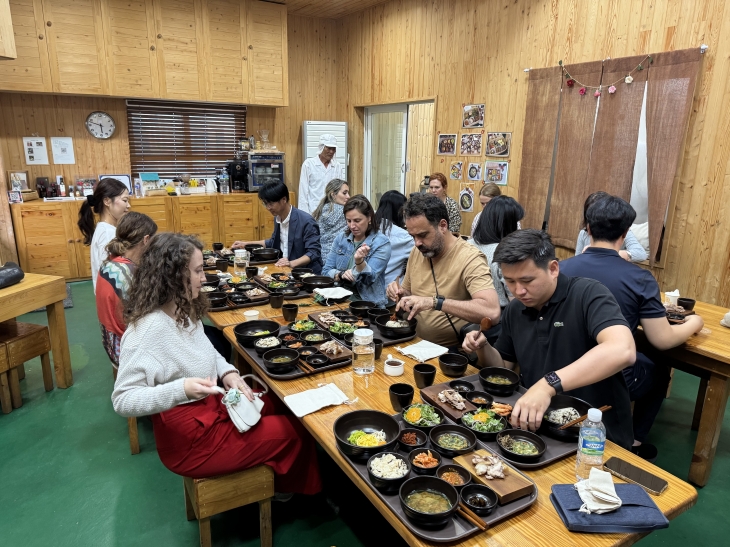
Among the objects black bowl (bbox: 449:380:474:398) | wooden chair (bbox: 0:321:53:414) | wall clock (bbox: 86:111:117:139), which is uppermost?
wall clock (bbox: 86:111:117:139)

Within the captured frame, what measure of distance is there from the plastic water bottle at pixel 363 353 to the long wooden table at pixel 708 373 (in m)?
1.71

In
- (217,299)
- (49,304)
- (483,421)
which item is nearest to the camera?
(483,421)

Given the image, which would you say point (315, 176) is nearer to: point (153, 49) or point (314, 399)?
point (153, 49)

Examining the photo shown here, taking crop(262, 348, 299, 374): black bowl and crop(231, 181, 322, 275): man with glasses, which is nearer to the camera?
crop(262, 348, 299, 374): black bowl

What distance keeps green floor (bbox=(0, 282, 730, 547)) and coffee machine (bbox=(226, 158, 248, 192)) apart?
4442 mm

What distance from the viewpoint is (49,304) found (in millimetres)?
3508

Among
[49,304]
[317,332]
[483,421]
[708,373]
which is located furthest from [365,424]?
[49,304]

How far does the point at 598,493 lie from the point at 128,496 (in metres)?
2.35

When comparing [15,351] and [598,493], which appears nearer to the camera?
[598,493]

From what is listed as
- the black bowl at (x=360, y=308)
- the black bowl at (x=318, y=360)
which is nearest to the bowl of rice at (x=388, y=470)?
the black bowl at (x=318, y=360)

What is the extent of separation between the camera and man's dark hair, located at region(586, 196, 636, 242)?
2.47 m

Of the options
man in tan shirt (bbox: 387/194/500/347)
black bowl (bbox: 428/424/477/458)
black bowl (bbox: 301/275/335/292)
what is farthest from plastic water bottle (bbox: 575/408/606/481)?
black bowl (bbox: 301/275/335/292)

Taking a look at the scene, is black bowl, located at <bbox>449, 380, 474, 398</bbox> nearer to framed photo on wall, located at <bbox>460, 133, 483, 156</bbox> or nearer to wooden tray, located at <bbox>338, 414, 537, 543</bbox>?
wooden tray, located at <bbox>338, 414, 537, 543</bbox>

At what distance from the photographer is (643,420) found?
112 inches
